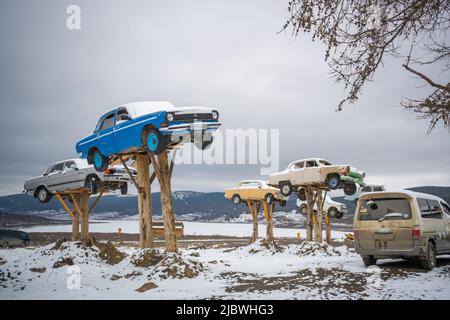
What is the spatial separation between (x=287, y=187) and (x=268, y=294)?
12.0m

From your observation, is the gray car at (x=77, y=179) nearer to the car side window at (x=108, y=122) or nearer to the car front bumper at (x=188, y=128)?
the car side window at (x=108, y=122)

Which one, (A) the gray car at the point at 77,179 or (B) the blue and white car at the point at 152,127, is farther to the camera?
(A) the gray car at the point at 77,179

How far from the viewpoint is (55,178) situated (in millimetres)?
16359

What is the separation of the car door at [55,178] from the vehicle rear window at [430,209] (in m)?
13.8

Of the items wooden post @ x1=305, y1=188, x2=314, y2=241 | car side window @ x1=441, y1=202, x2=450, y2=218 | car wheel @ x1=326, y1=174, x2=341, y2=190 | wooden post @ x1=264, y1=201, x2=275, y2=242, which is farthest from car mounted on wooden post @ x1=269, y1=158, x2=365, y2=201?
car side window @ x1=441, y1=202, x2=450, y2=218

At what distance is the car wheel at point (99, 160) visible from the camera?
39.9 ft

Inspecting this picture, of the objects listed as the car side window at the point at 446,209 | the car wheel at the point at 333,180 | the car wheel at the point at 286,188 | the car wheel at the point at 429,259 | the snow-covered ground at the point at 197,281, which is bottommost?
the snow-covered ground at the point at 197,281

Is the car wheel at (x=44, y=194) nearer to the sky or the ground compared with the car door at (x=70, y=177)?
nearer to the ground

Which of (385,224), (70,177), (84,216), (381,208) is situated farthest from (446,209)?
(70,177)

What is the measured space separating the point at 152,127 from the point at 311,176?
9.68 m

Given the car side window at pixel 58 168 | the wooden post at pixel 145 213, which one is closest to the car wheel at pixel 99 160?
the wooden post at pixel 145 213

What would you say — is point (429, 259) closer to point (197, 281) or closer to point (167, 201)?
point (197, 281)
